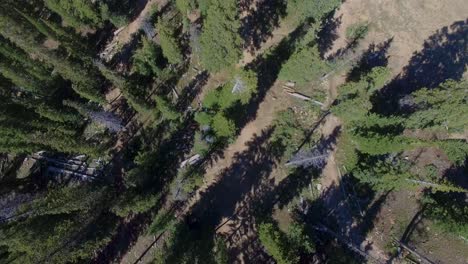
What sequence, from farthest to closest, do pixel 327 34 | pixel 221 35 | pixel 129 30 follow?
pixel 129 30, pixel 327 34, pixel 221 35

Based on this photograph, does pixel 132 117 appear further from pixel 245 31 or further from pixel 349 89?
pixel 349 89

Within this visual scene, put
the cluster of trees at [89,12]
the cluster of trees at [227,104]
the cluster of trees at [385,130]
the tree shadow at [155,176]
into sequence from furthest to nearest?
the tree shadow at [155,176] < the cluster of trees at [89,12] < the cluster of trees at [385,130] < the cluster of trees at [227,104]

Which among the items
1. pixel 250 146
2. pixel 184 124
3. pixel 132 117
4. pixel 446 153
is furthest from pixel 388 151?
pixel 132 117

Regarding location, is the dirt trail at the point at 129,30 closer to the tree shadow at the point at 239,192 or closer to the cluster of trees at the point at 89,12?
the cluster of trees at the point at 89,12

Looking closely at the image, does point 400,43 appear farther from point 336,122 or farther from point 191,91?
point 191,91

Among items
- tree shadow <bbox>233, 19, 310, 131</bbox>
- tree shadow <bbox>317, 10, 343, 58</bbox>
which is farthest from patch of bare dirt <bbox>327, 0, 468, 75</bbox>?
tree shadow <bbox>233, 19, 310, 131</bbox>

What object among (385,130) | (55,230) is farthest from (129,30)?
(385,130)

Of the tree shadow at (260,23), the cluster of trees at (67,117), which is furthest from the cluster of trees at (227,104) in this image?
the tree shadow at (260,23)
